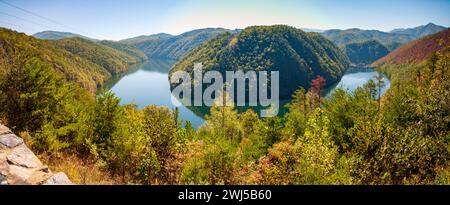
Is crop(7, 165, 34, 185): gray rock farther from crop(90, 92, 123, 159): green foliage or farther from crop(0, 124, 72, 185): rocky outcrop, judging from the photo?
crop(90, 92, 123, 159): green foliage

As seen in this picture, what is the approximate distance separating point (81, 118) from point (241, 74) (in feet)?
465

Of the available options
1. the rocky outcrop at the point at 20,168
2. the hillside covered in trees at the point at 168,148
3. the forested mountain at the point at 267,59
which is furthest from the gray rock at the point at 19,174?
the forested mountain at the point at 267,59

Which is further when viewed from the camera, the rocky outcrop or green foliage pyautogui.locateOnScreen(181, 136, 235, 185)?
green foliage pyautogui.locateOnScreen(181, 136, 235, 185)

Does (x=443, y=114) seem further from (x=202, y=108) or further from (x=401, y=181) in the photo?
(x=202, y=108)

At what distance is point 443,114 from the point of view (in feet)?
68.1

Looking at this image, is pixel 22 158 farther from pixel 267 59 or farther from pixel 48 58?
pixel 267 59

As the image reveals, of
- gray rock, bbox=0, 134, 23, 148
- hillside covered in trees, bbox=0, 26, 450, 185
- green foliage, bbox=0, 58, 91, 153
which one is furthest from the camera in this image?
green foliage, bbox=0, 58, 91, 153

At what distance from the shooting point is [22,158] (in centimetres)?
779

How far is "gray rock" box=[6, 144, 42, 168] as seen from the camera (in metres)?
7.41

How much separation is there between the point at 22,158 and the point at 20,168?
2.37 ft

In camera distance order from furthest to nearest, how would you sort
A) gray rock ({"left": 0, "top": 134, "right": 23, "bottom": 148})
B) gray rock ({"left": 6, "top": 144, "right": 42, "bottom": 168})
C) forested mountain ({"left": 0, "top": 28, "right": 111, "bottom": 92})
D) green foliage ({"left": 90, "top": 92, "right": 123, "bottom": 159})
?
forested mountain ({"left": 0, "top": 28, "right": 111, "bottom": 92}) → green foliage ({"left": 90, "top": 92, "right": 123, "bottom": 159}) → gray rock ({"left": 0, "top": 134, "right": 23, "bottom": 148}) → gray rock ({"left": 6, "top": 144, "right": 42, "bottom": 168})

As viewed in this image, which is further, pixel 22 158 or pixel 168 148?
pixel 168 148

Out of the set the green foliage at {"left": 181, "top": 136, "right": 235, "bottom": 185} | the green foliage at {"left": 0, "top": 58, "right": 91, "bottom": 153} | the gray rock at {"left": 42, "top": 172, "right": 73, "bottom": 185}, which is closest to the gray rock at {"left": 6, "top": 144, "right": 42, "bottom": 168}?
the gray rock at {"left": 42, "top": 172, "right": 73, "bottom": 185}

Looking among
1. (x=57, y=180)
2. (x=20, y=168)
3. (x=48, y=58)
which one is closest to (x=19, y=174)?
(x=20, y=168)
